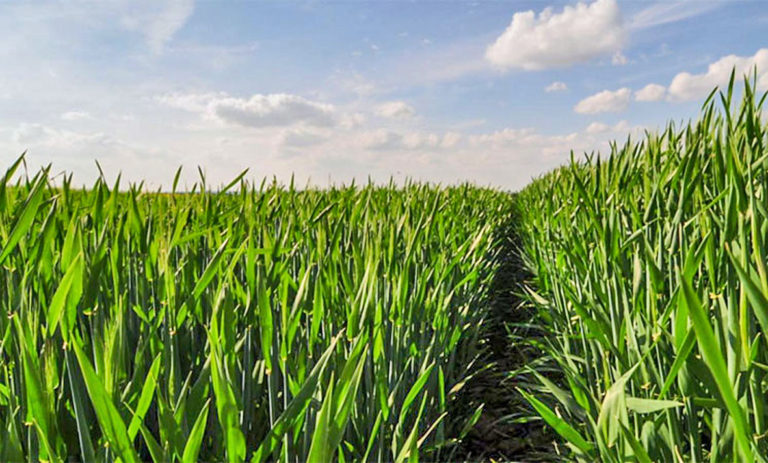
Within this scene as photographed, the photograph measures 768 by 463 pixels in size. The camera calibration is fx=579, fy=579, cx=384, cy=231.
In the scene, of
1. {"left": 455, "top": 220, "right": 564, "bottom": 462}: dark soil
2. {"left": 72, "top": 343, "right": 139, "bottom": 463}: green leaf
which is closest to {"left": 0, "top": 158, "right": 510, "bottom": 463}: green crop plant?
{"left": 72, "top": 343, "right": 139, "bottom": 463}: green leaf

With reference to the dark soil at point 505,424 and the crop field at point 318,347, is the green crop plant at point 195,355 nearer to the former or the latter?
the crop field at point 318,347

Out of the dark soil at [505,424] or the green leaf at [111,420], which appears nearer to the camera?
the green leaf at [111,420]

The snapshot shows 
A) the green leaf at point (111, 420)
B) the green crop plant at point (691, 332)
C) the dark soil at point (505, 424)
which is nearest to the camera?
the green leaf at point (111, 420)

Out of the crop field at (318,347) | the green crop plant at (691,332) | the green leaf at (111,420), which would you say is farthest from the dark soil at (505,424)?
the green leaf at (111,420)

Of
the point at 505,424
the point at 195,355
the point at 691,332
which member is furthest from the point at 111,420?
the point at 505,424

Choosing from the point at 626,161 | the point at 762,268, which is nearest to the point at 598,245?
the point at 626,161

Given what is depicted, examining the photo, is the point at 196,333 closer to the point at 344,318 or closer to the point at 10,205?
the point at 344,318

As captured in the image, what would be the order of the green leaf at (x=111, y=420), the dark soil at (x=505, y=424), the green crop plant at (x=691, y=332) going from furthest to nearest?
the dark soil at (x=505, y=424) → the green crop plant at (x=691, y=332) → the green leaf at (x=111, y=420)

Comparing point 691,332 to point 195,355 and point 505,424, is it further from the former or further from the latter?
point 505,424

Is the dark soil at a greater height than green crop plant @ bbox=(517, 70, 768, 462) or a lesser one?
lesser

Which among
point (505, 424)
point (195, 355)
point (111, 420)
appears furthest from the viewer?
point (505, 424)

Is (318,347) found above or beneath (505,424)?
above

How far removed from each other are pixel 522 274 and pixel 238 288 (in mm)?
3517

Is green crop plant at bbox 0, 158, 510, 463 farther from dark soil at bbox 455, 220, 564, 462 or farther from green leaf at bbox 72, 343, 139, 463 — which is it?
dark soil at bbox 455, 220, 564, 462
